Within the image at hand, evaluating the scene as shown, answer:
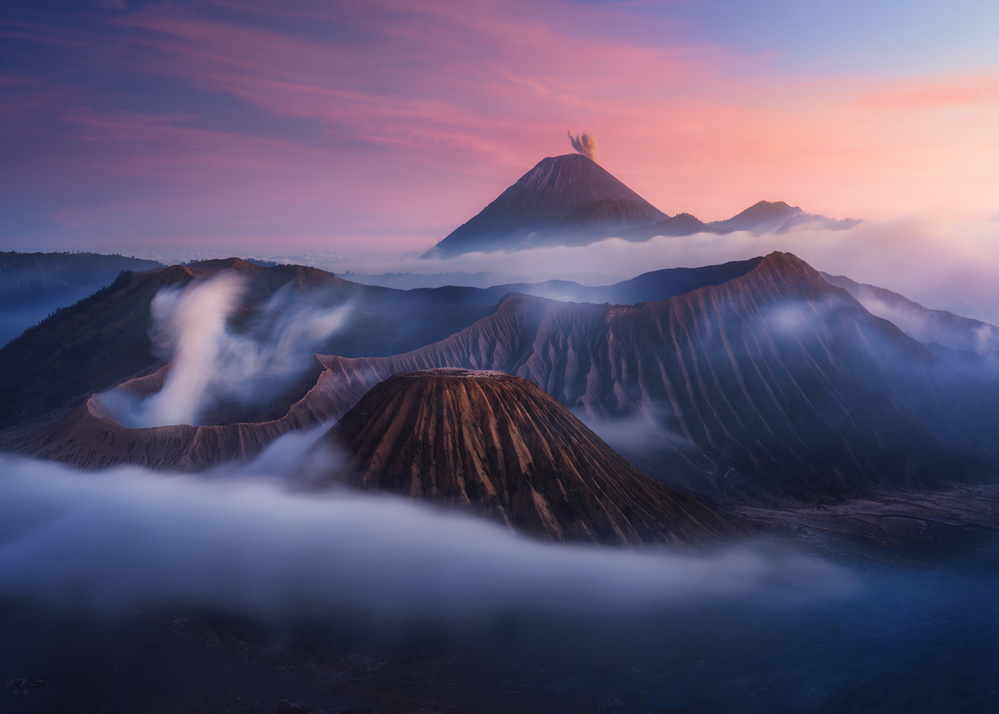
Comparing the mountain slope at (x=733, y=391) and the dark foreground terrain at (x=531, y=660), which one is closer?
the dark foreground terrain at (x=531, y=660)

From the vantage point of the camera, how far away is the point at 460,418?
61.0 m

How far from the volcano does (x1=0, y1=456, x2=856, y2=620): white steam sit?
2.12 metres

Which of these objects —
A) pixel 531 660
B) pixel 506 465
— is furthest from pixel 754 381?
pixel 531 660

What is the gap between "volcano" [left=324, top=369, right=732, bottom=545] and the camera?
56094 millimetres

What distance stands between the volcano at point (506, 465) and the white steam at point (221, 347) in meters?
31.1

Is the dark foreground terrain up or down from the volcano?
down

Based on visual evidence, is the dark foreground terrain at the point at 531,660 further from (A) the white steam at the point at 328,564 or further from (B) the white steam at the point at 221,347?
(B) the white steam at the point at 221,347

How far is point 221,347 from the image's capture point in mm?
104312

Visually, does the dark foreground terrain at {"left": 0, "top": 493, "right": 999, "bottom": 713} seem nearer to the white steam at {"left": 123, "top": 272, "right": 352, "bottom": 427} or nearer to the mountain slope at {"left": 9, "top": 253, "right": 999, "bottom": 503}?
the mountain slope at {"left": 9, "top": 253, "right": 999, "bottom": 503}

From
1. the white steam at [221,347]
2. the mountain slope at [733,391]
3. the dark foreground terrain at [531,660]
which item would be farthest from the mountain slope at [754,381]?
the dark foreground terrain at [531,660]

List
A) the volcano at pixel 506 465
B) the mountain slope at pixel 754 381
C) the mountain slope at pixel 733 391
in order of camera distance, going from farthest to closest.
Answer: the mountain slope at pixel 754 381 < the mountain slope at pixel 733 391 < the volcano at pixel 506 465

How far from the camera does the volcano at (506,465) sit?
184 feet

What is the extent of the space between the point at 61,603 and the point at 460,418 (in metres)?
33.4

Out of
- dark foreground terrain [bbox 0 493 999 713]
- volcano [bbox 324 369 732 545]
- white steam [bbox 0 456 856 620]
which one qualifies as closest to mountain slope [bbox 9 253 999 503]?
white steam [bbox 0 456 856 620]
